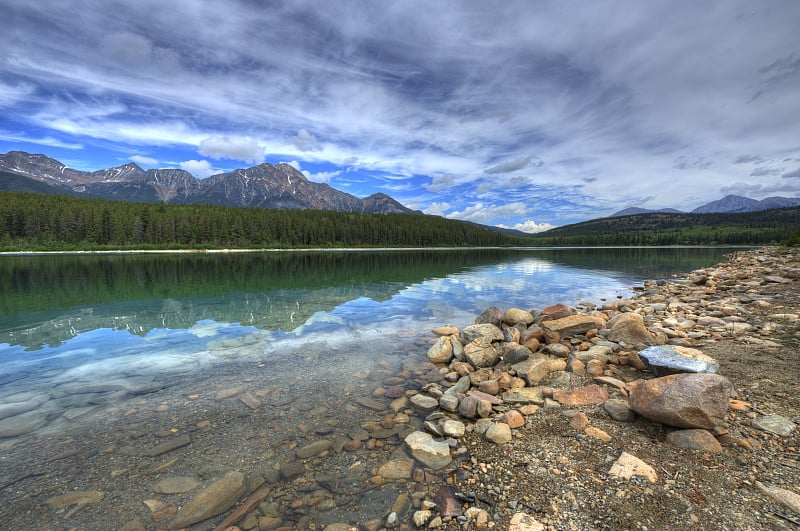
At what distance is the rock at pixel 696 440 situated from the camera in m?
5.68

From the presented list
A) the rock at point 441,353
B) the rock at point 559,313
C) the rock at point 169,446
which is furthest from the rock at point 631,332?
the rock at point 169,446

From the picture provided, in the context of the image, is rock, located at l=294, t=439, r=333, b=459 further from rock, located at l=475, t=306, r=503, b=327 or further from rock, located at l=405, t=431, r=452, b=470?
rock, located at l=475, t=306, r=503, b=327

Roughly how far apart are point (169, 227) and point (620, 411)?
153389 mm

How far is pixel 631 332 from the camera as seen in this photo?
1190cm

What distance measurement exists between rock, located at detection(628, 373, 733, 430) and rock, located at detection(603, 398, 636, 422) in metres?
0.38

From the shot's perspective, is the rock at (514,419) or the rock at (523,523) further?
the rock at (514,419)

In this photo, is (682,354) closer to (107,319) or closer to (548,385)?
(548,385)

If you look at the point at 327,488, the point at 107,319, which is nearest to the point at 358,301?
the point at 107,319

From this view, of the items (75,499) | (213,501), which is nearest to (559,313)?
(213,501)

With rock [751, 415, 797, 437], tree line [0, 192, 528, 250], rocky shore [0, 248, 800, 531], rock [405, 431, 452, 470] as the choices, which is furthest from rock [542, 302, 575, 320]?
tree line [0, 192, 528, 250]

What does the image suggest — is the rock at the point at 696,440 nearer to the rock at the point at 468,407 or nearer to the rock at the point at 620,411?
the rock at the point at 620,411

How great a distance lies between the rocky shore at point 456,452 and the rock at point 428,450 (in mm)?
37

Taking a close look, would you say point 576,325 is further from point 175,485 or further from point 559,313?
point 175,485

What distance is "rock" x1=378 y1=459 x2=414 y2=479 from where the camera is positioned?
6.48 m
